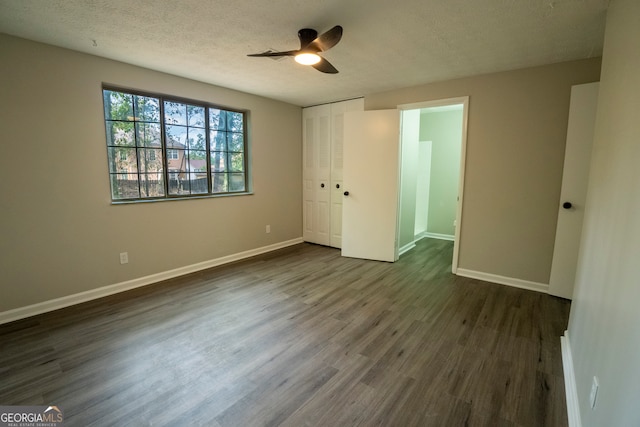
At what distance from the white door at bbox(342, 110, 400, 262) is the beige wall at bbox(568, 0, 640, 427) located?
2.26 meters

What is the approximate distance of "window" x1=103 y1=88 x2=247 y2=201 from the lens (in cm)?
311

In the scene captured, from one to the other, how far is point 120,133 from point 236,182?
1578 millimetres

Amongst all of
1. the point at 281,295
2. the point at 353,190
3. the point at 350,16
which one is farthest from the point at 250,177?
the point at 350,16

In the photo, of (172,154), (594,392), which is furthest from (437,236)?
(172,154)

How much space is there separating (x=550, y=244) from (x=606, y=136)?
1843mm

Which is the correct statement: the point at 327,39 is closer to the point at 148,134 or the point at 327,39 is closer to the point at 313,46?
the point at 313,46

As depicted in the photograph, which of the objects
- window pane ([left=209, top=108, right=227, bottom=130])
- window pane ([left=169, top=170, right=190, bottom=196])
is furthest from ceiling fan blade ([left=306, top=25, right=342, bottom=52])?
window pane ([left=169, top=170, right=190, bottom=196])

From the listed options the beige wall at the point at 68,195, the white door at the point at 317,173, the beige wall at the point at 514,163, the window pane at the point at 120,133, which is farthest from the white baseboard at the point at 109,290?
the beige wall at the point at 514,163

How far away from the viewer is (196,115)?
3756 mm

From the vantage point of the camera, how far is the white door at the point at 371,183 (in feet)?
13.1

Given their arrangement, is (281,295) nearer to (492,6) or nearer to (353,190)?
(353,190)

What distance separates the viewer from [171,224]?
3.50 meters

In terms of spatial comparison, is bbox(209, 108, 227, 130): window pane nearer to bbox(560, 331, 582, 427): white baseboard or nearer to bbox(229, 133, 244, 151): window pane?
bbox(229, 133, 244, 151): window pane

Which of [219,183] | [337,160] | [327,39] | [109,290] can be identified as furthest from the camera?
[337,160]
